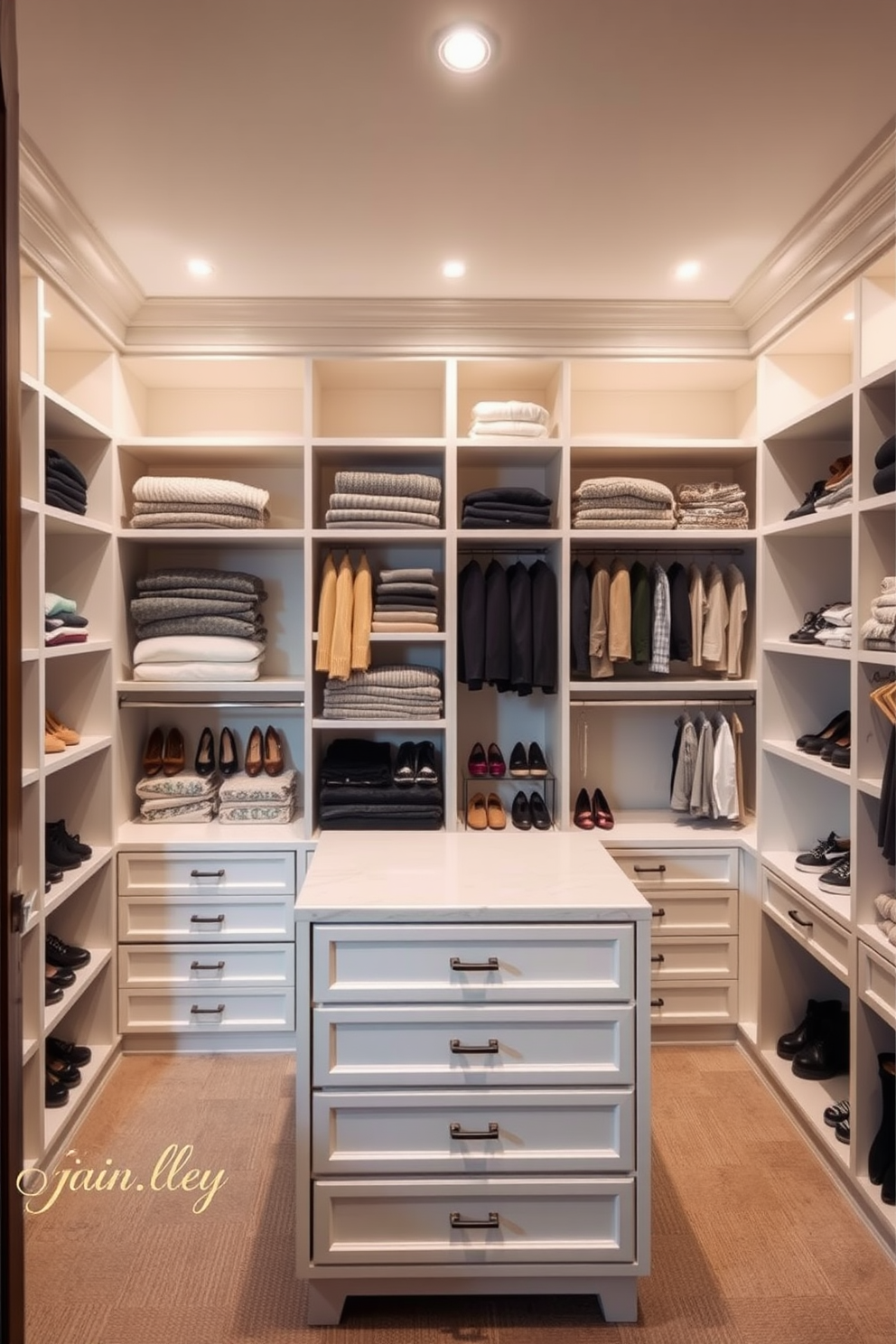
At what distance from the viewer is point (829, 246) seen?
91.7 inches

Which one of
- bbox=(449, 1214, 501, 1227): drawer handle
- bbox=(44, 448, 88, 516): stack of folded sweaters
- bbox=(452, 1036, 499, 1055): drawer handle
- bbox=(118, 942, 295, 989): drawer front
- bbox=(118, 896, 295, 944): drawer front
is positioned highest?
bbox=(44, 448, 88, 516): stack of folded sweaters

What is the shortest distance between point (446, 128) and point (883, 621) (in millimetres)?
1621

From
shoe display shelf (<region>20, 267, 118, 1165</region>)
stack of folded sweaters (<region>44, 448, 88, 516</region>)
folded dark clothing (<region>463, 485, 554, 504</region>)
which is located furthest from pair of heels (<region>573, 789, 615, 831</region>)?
stack of folded sweaters (<region>44, 448, 88, 516</region>)

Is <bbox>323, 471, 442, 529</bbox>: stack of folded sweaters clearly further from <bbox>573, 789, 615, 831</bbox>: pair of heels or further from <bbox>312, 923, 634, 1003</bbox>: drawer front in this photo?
<bbox>312, 923, 634, 1003</bbox>: drawer front

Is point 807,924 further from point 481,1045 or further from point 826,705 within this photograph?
point 481,1045

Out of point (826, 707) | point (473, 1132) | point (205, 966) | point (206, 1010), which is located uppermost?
point (826, 707)

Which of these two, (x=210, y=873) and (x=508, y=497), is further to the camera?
(x=508, y=497)

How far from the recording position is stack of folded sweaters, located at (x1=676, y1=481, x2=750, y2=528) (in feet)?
10.1

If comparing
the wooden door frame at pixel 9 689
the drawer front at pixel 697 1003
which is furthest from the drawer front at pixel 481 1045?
the drawer front at pixel 697 1003

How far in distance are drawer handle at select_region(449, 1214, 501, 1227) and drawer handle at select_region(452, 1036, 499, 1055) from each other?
343 mm

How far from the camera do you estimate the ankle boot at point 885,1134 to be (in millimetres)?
2066

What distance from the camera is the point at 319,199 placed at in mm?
2252

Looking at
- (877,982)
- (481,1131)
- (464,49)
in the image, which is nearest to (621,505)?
→ (464,49)

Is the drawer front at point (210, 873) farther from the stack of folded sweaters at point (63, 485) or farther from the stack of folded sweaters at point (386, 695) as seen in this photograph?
the stack of folded sweaters at point (63, 485)
